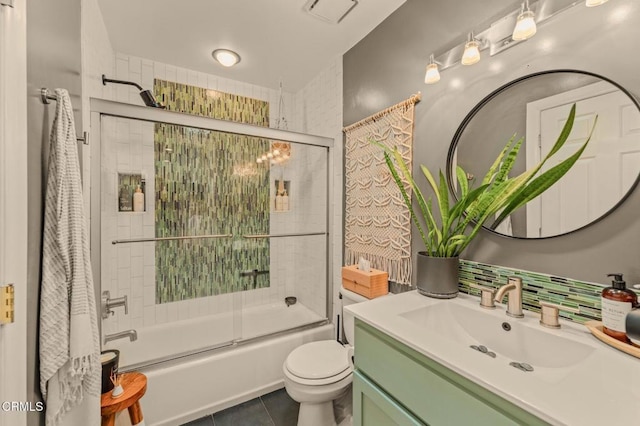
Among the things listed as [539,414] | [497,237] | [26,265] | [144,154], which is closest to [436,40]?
[497,237]

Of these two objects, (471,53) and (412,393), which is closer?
(412,393)

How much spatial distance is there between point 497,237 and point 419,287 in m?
0.41

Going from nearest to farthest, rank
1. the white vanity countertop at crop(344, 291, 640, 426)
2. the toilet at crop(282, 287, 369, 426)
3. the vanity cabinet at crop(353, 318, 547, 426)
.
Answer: the white vanity countertop at crop(344, 291, 640, 426), the vanity cabinet at crop(353, 318, 547, 426), the toilet at crop(282, 287, 369, 426)

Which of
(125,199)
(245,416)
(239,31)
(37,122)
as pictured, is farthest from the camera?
(125,199)

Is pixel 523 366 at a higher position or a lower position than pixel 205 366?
higher

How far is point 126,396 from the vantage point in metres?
1.31

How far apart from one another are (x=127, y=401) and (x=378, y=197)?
1732 mm

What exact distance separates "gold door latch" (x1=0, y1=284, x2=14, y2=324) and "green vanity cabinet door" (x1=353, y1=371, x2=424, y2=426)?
43.2 inches

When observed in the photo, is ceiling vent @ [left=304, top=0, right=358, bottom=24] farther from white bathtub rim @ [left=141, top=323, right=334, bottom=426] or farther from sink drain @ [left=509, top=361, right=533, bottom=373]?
white bathtub rim @ [left=141, top=323, right=334, bottom=426]

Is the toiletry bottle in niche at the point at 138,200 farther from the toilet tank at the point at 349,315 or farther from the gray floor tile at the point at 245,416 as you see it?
the toilet tank at the point at 349,315

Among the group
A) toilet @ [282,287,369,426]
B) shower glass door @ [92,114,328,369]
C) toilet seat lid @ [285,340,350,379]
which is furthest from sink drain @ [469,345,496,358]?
shower glass door @ [92,114,328,369]

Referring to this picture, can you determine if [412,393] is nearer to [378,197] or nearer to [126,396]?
[378,197]

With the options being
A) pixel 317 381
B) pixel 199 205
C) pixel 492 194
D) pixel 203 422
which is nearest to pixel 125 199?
pixel 199 205

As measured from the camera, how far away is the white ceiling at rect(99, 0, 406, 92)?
1657mm
